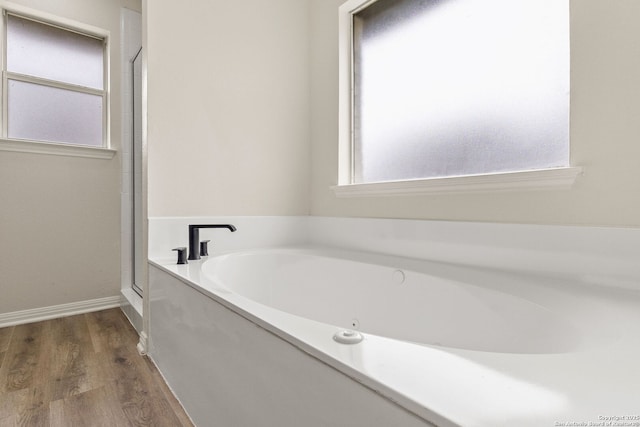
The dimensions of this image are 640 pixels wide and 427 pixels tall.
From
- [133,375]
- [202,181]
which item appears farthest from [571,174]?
[133,375]

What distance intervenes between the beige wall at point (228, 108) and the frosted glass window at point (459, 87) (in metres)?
0.41

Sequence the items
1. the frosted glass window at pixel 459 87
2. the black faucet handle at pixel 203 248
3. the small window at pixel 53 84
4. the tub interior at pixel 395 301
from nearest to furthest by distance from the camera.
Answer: the tub interior at pixel 395 301, the frosted glass window at pixel 459 87, the black faucet handle at pixel 203 248, the small window at pixel 53 84

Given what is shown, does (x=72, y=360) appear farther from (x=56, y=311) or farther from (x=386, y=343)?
(x=386, y=343)

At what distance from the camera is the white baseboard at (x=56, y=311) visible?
82.0 inches

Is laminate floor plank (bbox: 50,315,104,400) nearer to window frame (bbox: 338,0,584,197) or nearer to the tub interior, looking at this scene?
the tub interior

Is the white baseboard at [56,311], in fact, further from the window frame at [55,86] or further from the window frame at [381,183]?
the window frame at [381,183]

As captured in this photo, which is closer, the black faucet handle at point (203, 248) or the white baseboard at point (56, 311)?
the black faucet handle at point (203, 248)

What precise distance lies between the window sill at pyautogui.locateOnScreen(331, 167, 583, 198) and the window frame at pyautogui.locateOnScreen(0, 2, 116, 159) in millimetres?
2058

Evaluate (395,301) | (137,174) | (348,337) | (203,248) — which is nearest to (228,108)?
(203,248)

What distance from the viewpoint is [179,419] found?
115cm

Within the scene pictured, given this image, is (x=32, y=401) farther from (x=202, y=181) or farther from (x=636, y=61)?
(x=636, y=61)

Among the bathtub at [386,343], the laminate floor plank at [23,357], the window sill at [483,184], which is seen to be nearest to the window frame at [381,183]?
the window sill at [483,184]

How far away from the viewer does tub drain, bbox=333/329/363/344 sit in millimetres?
534

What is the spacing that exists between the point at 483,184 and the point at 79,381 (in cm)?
184
